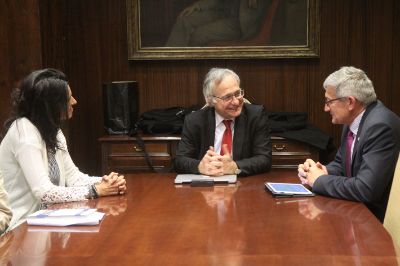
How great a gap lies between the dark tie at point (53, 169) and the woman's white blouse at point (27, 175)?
0.05 meters

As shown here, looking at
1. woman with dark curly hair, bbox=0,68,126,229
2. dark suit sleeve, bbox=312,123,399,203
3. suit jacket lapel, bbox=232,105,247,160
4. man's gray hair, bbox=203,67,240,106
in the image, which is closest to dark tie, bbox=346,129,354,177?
dark suit sleeve, bbox=312,123,399,203

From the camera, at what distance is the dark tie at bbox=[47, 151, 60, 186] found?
2684 mm

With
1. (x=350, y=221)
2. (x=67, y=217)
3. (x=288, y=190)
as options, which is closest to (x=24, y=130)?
(x=67, y=217)

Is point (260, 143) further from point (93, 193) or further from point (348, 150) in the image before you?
point (93, 193)

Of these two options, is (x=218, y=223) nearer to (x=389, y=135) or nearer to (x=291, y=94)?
(x=389, y=135)

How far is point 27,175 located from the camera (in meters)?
2.51

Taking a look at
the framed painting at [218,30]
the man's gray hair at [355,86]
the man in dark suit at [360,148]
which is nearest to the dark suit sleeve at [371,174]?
the man in dark suit at [360,148]

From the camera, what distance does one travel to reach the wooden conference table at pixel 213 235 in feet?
5.64

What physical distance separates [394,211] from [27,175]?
1.63 metres

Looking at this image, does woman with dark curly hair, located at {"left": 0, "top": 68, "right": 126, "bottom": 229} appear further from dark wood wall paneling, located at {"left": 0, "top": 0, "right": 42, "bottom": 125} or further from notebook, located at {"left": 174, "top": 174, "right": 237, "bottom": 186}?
dark wood wall paneling, located at {"left": 0, "top": 0, "right": 42, "bottom": 125}

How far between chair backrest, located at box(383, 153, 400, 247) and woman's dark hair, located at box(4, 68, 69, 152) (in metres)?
1.59

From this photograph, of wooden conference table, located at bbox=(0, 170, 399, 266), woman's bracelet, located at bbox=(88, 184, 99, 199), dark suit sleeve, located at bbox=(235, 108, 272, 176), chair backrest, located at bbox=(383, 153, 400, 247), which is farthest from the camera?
dark suit sleeve, located at bbox=(235, 108, 272, 176)

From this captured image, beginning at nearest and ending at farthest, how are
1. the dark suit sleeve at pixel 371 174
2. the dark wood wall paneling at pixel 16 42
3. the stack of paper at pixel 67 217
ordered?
the stack of paper at pixel 67 217 → the dark suit sleeve at pixel 371 174 → the dark wood wall paneling at pixel 16 42

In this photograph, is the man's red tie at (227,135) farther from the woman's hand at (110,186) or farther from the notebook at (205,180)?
the woman's hand at (110,186)
